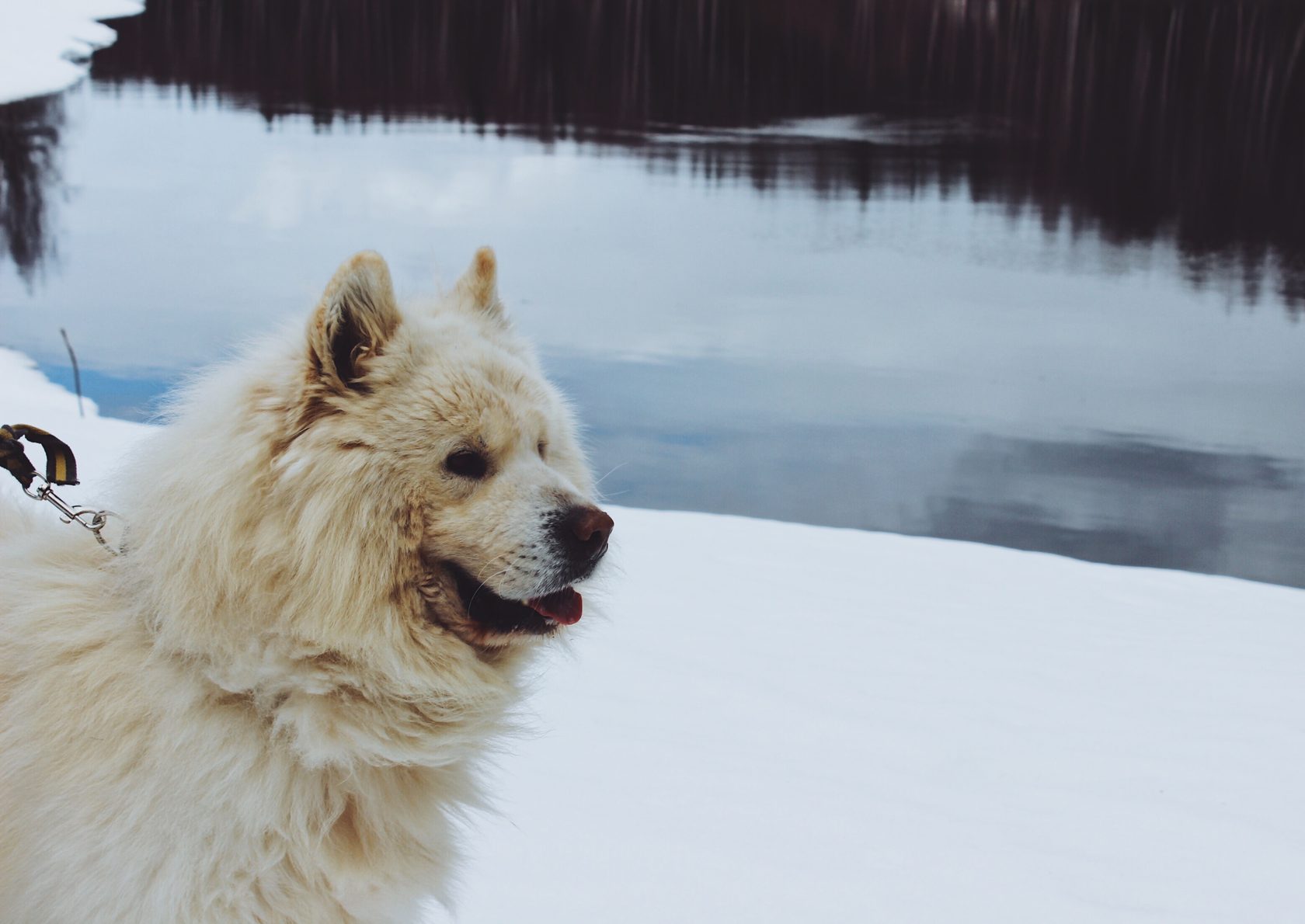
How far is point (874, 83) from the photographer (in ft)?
20.0

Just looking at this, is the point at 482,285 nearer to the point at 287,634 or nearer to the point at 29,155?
the point at 287,634

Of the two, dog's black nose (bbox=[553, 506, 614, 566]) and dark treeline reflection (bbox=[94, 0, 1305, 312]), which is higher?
dark treeline reflection (bbox=[94, 0, 1305, 312])

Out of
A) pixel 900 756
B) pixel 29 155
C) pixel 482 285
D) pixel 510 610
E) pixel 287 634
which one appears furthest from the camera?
pixel 29 155

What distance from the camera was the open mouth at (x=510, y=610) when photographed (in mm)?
1412

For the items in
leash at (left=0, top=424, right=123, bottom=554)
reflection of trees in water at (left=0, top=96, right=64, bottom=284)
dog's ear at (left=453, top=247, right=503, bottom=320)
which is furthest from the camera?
reflection of trees in water at (left=0, top=96, right=64, bottom=284)

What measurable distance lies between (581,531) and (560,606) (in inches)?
7.0

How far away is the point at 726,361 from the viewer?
5.79m

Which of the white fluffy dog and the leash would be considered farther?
the leash

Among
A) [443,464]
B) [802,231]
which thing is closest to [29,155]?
[802,231]

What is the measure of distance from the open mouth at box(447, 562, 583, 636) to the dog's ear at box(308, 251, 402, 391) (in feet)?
1.08

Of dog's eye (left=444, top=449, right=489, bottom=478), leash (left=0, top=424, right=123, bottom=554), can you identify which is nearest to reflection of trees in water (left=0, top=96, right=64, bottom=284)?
leash (left=0, top=424, right=123, bottom=554)

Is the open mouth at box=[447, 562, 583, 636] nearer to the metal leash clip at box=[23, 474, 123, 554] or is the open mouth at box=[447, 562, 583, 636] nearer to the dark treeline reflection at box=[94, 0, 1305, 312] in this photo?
the metal leash clip at box=[23, 474, 123, 554]

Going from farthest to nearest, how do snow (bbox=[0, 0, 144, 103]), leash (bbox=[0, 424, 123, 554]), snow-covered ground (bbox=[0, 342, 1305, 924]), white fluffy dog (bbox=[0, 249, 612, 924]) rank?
snow (bbox=[0, 0, 144, 103]) → snow-covered ground (bbox=[0, 342, 1305, 924]) → leash (bbox=[0, 424, 123, 554]) → white fluffy dog (bbox=[0, 249, 612, 924])

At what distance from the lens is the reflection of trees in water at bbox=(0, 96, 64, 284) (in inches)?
253
